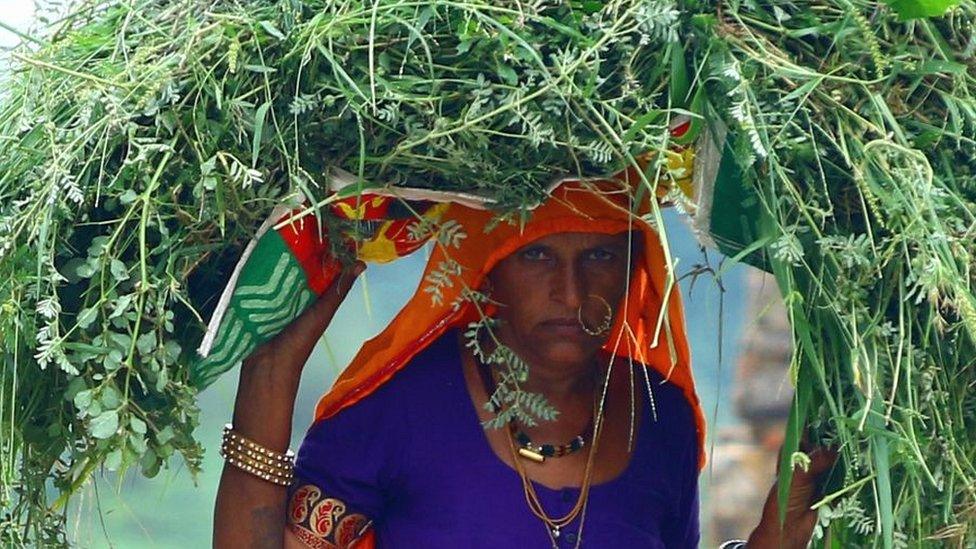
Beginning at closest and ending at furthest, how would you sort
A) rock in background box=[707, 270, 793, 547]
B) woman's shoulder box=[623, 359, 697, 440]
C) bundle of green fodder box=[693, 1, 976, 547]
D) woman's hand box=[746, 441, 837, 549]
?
bundle of green fodder box=[693, 1, 976, 547]
woman's hand box=[746, 441, 837, 549]
woman's shoulder box=[623, 359, 697, 440]
rock in background box=[707, 270, 793, 547]

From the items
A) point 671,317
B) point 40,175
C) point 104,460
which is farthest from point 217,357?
point 671,317

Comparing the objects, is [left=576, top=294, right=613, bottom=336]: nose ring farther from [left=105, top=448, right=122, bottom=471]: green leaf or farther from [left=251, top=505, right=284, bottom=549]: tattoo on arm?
[left=105, top=448, right=122, bottom=471]: green leaf

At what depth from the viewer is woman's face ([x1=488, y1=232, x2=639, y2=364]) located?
2.29 m

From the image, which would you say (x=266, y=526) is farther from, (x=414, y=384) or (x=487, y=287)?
(x=487, y=287)

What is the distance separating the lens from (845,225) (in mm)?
1910

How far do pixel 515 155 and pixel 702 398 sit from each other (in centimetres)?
144

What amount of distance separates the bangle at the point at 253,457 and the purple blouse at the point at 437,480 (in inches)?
4.4

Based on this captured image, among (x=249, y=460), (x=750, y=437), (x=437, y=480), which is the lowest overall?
(x=750, y=437)

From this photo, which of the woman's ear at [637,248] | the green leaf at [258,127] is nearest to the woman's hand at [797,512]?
the woman's ear at [637,248]

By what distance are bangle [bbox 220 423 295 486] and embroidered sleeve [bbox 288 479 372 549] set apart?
0.09m

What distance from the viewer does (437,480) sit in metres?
2.38

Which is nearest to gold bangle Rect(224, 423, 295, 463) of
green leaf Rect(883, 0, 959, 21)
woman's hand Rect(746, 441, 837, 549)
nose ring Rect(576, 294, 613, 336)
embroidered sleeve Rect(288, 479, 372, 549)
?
embroidered sleeve Rect(288, 479, 372, 549)

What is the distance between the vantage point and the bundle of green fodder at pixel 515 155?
1.82 meters

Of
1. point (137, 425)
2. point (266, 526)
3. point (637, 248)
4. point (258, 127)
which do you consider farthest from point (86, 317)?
point (637, 248)
